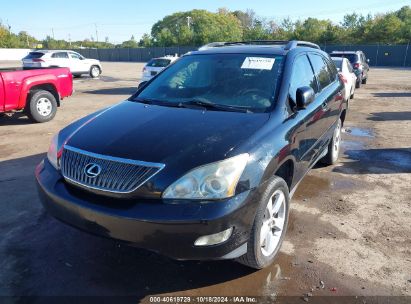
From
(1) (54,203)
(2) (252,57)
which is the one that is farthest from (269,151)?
(1) (54,203)

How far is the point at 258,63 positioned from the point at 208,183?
1798 millimetres

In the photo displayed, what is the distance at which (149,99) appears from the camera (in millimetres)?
3938

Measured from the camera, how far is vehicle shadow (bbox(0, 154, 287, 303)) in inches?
115

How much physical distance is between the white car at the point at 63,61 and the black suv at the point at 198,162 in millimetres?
19067

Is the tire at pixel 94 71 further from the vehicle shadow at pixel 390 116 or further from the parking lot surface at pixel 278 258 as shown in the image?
the parking lot surface at pixel 278 258

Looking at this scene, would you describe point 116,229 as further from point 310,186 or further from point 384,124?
point 384,124

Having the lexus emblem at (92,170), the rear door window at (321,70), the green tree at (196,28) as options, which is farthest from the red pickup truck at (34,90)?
the green tree at (196,28)

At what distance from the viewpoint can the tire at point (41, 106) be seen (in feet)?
28.4

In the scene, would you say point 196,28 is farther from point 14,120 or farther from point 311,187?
point 311,187

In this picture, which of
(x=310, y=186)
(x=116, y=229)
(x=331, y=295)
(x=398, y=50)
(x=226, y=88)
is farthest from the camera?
(x=398, y=50)

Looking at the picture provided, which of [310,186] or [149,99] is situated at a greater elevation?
[149,99]

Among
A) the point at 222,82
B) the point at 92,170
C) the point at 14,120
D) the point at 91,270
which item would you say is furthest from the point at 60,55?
the point at 92,170

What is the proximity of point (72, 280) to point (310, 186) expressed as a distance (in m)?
3.24

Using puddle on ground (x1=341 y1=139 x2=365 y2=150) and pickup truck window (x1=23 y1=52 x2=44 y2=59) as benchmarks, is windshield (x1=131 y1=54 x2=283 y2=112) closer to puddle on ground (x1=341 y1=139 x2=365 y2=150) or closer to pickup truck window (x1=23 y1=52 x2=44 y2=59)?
puddle on ground (x1=341 y1=139 x2=365 y2=150)
